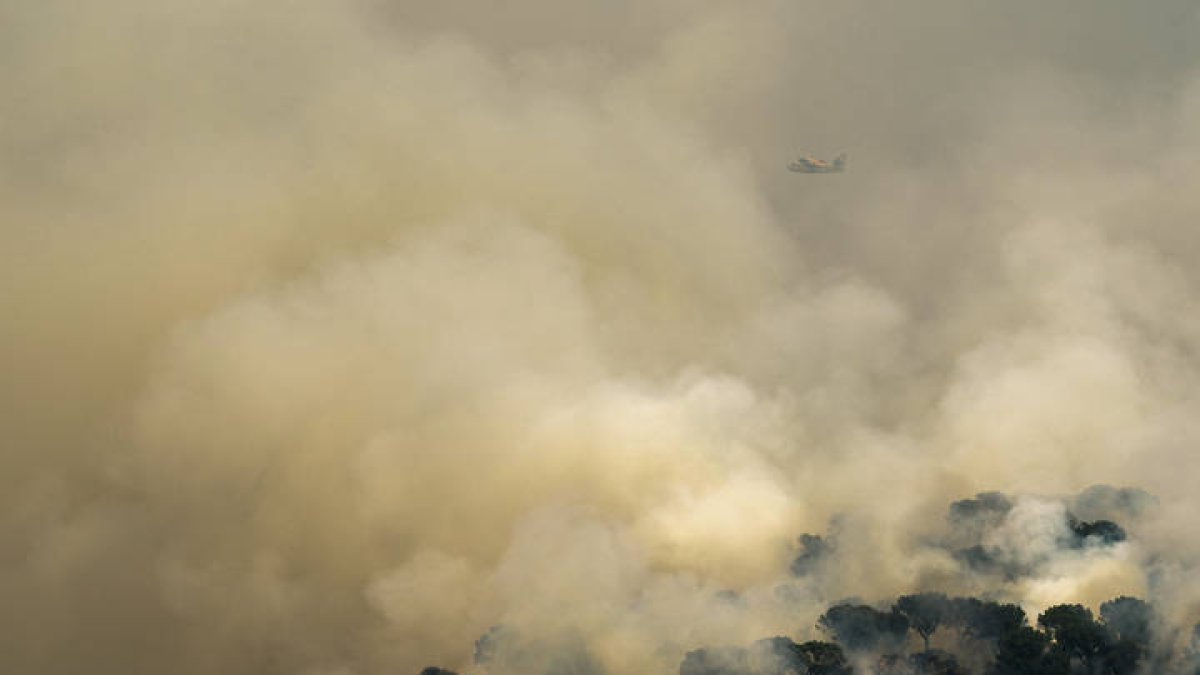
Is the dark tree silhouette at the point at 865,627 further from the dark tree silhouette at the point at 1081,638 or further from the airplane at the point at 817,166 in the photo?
the airplane at the point at 817,166

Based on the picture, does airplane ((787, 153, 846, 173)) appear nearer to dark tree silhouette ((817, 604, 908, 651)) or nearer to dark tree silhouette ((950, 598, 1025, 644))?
dark tree silhouette ((950, 598, 1025, 644))

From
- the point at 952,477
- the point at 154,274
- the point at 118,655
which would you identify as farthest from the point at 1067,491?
the point at 154,274

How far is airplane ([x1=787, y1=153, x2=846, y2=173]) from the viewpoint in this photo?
73.9 metres

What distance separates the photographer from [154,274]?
5934 centimetres

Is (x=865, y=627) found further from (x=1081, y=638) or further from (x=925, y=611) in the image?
(x=1081, y=638)

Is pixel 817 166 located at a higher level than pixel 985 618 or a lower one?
higher

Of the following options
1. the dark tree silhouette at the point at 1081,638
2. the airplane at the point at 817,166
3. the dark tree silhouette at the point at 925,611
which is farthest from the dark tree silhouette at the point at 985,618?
the airplane at the point at 817,166

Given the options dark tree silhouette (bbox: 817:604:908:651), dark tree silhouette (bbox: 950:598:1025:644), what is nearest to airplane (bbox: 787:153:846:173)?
dark tree silhouette (bbox: 950:598:1025:644)

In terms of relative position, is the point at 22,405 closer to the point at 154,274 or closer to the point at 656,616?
the point at 154,274

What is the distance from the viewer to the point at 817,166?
73.8 metres

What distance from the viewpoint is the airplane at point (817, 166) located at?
243 ft

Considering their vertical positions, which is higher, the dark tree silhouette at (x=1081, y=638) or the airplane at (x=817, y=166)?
the airplane at (x=817, y=166)

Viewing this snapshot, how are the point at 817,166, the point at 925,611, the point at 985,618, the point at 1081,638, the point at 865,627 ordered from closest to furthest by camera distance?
the point at 1081,638 → the point at 865,627 → the point at 985,618 → the point at 925,611 → the point at 817,166

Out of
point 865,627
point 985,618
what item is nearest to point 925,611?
point 985,618
